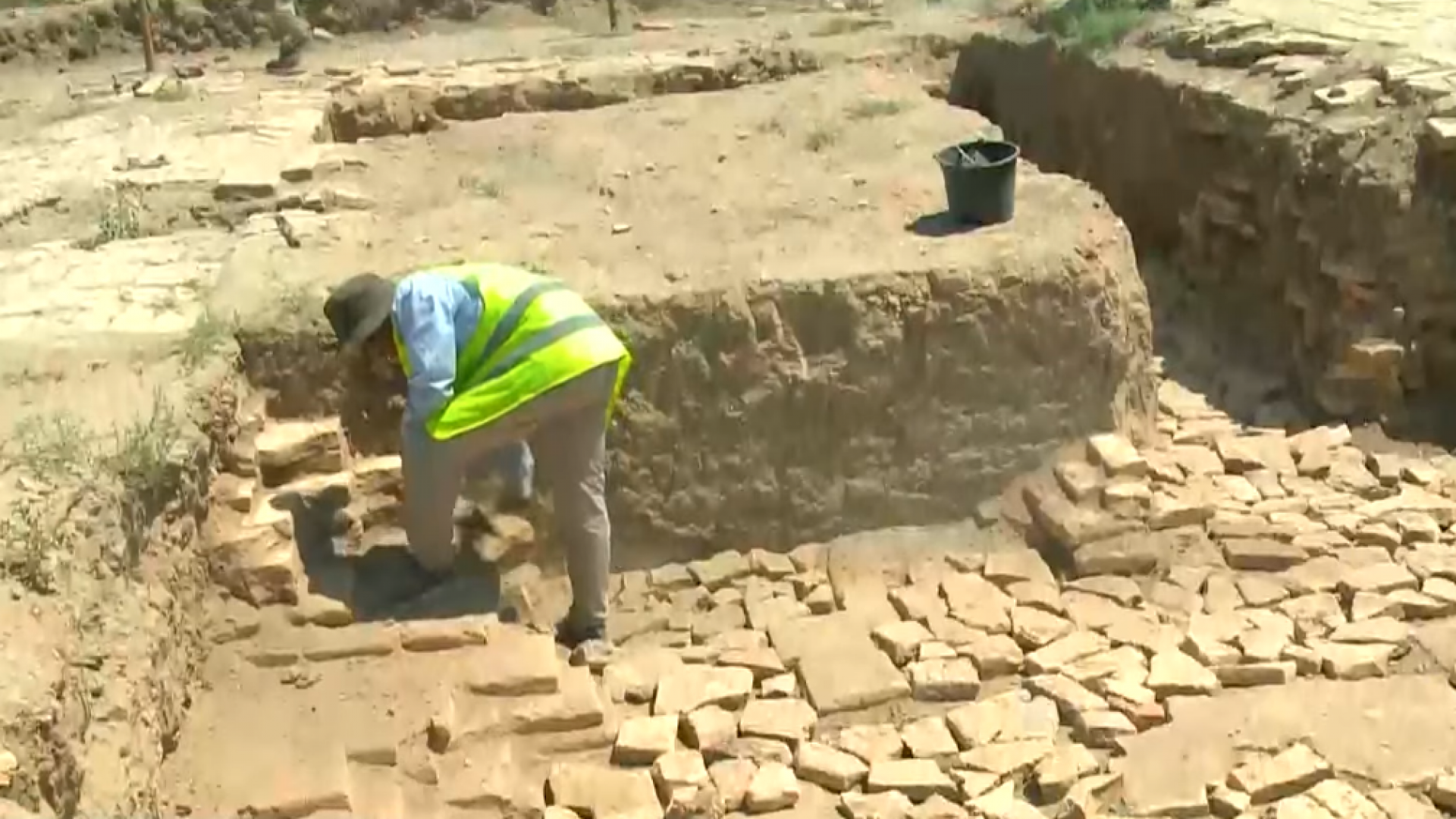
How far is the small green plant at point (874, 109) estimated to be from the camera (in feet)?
25.4

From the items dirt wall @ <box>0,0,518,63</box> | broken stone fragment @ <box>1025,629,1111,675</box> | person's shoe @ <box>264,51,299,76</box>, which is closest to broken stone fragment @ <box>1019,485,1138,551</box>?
broken stone fragment @ <box>1025,629,1111,675</box>

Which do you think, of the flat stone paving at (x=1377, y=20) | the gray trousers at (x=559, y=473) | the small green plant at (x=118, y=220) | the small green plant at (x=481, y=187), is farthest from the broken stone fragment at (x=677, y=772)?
the flat stone paving at (x=1377, y=20)

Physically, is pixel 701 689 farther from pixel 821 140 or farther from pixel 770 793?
pixel 821 140

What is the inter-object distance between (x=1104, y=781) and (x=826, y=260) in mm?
2182

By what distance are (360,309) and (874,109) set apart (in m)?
3.80

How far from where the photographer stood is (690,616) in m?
5.36

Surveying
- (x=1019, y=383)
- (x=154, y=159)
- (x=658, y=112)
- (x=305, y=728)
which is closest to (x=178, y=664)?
(x=305, y=728)

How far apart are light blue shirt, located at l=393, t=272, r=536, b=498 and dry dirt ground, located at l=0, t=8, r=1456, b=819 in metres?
0.69

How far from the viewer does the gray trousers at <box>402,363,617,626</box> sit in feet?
15.3

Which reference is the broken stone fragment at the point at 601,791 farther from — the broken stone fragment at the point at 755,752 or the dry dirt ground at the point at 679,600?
the broken stone fragment at the point at 755,752

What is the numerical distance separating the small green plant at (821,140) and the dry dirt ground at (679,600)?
35mm

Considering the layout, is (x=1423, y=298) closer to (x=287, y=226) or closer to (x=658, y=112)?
(x=658, y=112)

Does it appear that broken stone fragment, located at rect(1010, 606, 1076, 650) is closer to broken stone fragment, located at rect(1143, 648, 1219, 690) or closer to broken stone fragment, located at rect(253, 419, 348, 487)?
broken stone fragment, located at rect(1143, 648, 1219, 690)

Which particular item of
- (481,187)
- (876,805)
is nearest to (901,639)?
(876,805)
